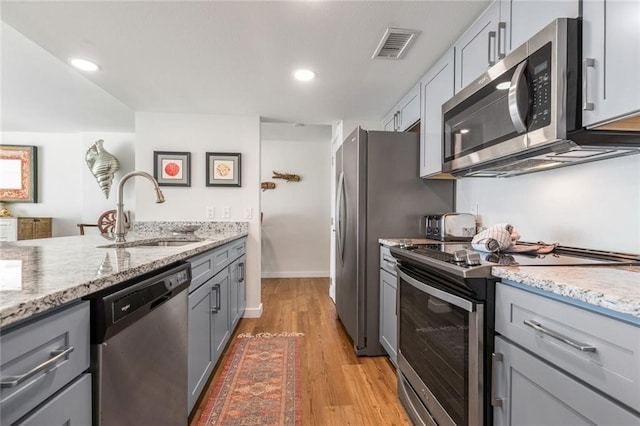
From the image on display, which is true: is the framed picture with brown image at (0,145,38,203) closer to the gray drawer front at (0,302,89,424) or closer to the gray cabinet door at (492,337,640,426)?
the gray drawer front at (0,302,89,424)

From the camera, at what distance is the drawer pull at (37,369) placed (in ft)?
1.75

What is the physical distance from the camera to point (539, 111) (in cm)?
113

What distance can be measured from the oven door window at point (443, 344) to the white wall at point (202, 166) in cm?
196

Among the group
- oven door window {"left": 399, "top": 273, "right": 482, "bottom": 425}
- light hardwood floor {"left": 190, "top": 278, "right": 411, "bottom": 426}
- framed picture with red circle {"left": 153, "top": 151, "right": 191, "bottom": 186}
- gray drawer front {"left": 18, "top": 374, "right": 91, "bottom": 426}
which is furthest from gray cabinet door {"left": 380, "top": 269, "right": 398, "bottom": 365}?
framed picture with red circle {"left": 153, "top": 151, "right": 191, "bottom": 186}

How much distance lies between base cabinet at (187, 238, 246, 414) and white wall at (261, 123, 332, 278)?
2.42 metres

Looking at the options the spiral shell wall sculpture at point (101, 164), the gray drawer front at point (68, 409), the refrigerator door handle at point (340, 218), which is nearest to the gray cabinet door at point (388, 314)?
the refrigerator door handle at point (340, 218)

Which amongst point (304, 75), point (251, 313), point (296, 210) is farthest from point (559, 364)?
point (296, 210)

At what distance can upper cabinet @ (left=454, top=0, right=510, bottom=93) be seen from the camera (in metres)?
1.43

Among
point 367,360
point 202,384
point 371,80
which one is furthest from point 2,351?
point 371,80

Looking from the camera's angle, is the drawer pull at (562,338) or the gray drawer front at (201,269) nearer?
the drawer pull at (562,338)

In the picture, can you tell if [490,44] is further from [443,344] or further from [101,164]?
[101,164]

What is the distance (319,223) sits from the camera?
17.0 ft

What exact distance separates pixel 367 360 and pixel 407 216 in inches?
44.5

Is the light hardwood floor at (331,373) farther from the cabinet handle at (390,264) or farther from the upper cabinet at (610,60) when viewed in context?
the upper cabinet at (610,60)
